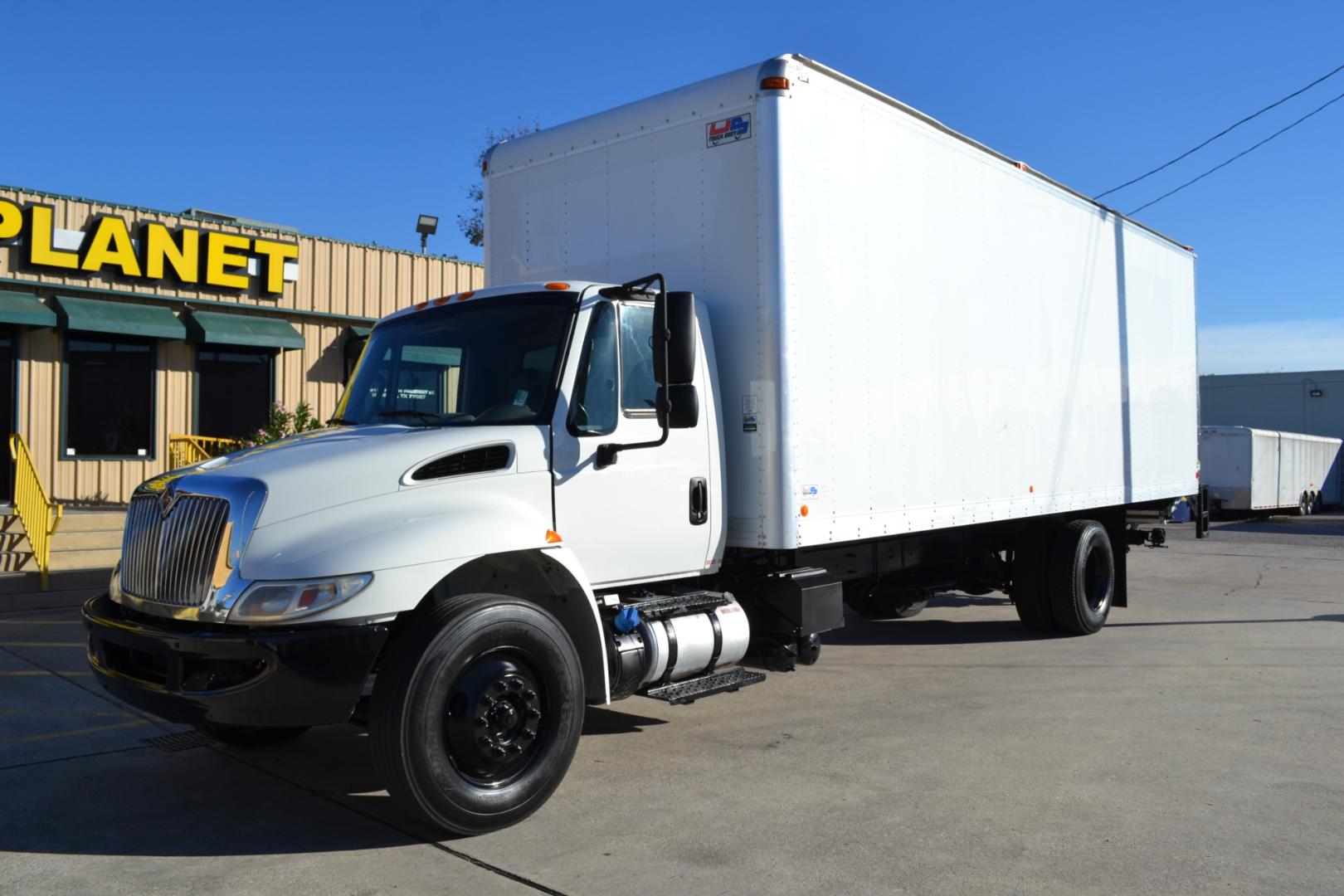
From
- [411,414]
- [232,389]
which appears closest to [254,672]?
[411,414]

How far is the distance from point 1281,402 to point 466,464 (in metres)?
55.3

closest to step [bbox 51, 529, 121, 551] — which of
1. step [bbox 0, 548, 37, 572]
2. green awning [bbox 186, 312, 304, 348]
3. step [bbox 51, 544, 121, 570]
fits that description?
step [bbox 51, 544, 121, 570]

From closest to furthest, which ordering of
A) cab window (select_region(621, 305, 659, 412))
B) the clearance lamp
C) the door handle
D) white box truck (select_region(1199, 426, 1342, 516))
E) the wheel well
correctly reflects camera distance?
the wheel well → cab window (select_region(621, 305, 659, 412)) → the door handle → the clearance lamp → white box truck (select_region(1199, 426, 1342, 516))

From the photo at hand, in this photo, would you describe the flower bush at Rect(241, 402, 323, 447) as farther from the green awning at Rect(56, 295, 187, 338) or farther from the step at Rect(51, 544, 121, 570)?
the step at Rect(51, 544, 121, 570)

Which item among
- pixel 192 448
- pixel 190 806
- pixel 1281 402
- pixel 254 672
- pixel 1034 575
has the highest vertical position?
pixel 1281 402

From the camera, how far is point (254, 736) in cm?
613

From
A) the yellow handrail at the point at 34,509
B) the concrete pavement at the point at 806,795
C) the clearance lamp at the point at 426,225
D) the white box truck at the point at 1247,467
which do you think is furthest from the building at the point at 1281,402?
the yellow handrail at the point at 34,509

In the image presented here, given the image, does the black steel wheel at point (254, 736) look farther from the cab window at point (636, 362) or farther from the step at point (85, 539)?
the step at point (85, 539)

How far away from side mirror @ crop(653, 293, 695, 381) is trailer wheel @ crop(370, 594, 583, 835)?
1359mm

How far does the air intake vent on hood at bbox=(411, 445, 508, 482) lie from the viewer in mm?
5031

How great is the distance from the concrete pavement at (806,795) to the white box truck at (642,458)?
1.43 feet

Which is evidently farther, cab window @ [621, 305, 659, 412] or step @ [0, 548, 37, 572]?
step @ [0, 548, 37, 572]

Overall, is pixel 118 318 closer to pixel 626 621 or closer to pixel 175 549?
pixel 175 549

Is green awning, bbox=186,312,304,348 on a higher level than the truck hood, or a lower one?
higher
